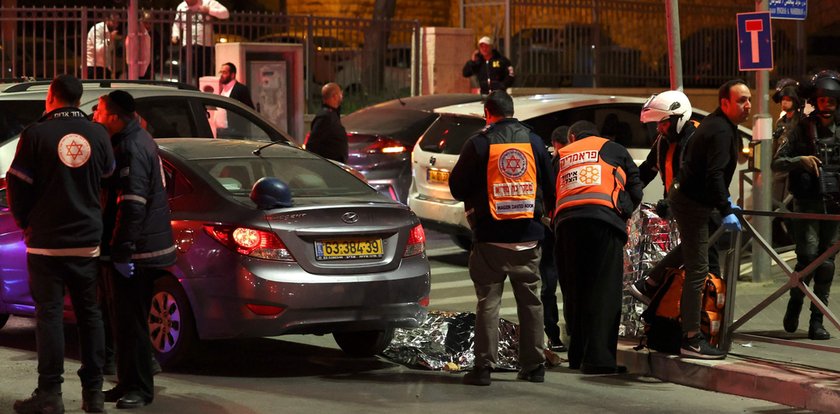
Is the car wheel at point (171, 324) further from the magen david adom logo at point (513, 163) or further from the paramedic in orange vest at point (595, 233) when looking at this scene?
the paramedic in orange vest at point (595, 233)

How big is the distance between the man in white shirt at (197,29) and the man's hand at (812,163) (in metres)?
11.0

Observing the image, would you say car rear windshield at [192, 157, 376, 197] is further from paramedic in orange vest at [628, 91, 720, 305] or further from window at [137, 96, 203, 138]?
window at [137, 96, 203, 138]

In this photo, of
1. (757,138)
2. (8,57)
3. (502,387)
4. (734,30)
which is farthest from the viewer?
(734,30)

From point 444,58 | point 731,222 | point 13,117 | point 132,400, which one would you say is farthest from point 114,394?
point 444,58

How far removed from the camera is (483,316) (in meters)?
9.05

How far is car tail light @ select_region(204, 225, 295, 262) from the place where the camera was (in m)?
8.99

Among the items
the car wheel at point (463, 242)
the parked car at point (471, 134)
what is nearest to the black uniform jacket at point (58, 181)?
the parked car at point (471, 134)

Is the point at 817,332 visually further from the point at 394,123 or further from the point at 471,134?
the point at 394,123

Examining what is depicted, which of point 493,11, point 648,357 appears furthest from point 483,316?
point 493,11

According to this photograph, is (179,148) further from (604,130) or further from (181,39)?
(181,39)

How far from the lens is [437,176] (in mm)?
14523

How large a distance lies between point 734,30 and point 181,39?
1067cm

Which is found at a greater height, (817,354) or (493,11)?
(493,11)

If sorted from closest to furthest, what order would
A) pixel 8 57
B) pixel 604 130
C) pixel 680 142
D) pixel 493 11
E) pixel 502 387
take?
pixel 502 387 < pixel 680 142 < pixel 604 130 < pixel 8 57 < pixel 493 11
